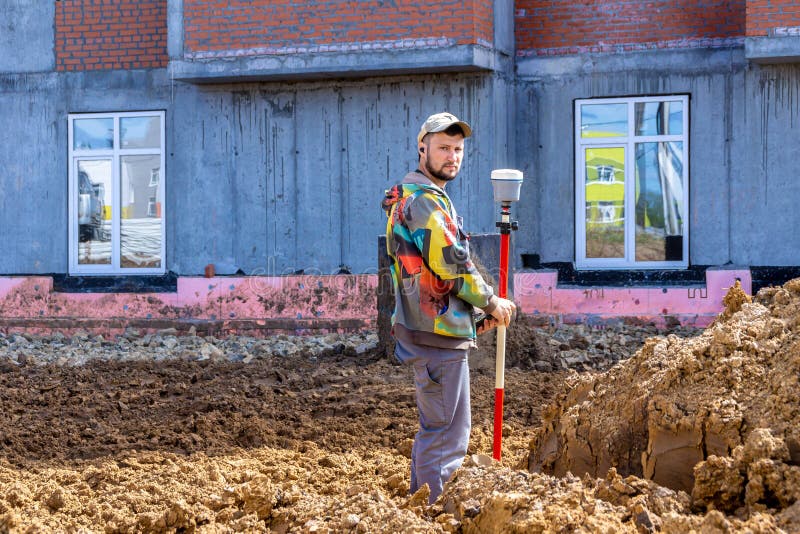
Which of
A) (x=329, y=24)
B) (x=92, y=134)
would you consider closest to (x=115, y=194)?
(x=92, y=134)

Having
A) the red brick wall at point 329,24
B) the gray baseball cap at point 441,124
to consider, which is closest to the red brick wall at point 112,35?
the red brick wall at point 329,24

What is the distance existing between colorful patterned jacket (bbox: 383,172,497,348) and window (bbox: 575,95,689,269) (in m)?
9.52

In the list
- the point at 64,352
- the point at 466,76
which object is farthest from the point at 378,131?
the point at 64,352

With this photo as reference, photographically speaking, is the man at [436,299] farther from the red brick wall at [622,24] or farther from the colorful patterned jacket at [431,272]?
the red brick wall at [622,24]

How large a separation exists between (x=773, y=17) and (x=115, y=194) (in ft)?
29.2

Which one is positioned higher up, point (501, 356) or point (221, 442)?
point (501, 356)

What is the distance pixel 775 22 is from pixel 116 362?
8.05m

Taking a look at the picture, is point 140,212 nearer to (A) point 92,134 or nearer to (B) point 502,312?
(A) point 92,134

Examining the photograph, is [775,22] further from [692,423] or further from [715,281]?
[692,423]

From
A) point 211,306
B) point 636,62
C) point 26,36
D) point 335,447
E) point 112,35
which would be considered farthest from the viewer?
point 26,36

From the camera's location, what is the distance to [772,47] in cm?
1231

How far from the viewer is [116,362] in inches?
406

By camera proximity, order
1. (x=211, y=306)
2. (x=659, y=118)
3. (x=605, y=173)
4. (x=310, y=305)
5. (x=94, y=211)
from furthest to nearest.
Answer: (x=94, y=211)
(x=605, y=173)
(x=659, y=118)
(x=211, y=306)
(x=310, y=305)

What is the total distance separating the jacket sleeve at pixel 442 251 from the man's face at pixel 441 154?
7.3 inches
